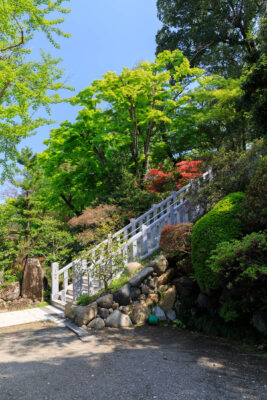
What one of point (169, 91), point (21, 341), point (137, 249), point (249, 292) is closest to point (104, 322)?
point (21, 341)

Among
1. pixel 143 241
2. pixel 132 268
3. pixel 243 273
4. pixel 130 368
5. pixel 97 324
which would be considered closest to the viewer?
pixel 130 368

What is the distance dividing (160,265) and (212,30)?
58.5 ft

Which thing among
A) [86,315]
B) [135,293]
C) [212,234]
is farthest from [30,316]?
[212,234]

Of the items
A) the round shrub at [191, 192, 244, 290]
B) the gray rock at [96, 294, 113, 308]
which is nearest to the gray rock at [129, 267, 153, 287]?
the gray rock at [96, 294, 113, 308]

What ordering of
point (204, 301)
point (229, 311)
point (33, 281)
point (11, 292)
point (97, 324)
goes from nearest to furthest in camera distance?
point (229, 311), point (204, 301), point (97, 324), point (11, 292), point (33, 281)

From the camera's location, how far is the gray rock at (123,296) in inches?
271

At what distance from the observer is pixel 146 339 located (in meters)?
5.62

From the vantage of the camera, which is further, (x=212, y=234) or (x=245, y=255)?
(x=212, y=234)

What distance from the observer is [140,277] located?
23.3 ft

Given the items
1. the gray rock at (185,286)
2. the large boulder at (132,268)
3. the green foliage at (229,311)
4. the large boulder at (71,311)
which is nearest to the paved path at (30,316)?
the large boulder at (71,311)

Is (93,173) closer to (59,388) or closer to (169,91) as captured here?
(169,91)

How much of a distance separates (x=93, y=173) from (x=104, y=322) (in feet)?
35.2

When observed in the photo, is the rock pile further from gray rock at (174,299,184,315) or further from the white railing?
the white railing

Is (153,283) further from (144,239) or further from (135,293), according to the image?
(144,239)
